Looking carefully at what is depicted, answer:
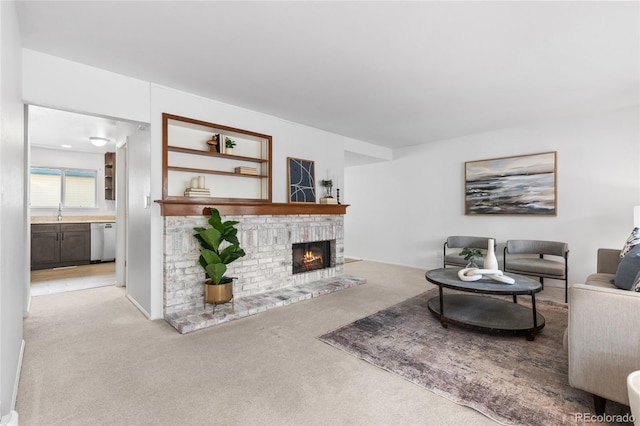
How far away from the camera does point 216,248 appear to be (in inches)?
132

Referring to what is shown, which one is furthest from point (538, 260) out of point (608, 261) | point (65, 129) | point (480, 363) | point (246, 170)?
point (65, 129)

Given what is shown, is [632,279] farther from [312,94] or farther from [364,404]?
[312,94]

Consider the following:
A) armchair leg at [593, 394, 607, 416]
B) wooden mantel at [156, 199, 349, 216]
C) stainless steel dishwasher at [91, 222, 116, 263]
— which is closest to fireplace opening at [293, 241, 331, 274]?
wooden mantel at [156, 199, 349, 216]

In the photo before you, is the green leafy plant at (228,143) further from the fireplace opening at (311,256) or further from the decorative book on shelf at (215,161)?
the fireplace opening at (311,256)

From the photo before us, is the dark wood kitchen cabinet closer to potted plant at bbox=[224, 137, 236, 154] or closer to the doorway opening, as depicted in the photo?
the doorway opening

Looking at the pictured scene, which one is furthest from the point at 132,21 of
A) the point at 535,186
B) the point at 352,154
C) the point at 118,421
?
the point at 535,186

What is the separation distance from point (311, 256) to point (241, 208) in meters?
1.60

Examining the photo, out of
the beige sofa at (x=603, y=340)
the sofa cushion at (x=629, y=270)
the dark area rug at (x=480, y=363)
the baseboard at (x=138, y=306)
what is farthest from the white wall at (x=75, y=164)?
the sofa cushion at (x=629, y=270)

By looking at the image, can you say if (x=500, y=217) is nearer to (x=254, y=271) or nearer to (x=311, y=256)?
(x=311, y=256)

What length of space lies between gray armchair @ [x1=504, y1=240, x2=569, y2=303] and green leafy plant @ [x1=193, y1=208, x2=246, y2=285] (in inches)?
150

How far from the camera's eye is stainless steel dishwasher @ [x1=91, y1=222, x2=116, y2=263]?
21.4 ft

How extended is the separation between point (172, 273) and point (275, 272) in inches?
56.1

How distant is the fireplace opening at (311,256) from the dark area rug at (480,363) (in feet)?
5.80

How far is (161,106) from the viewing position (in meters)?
3.38
